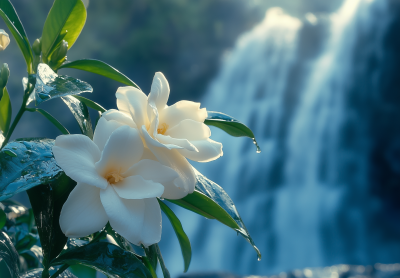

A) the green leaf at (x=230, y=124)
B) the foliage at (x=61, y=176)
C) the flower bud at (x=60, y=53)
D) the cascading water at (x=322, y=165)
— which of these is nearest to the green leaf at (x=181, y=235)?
the foliage at (x=61, y=176)

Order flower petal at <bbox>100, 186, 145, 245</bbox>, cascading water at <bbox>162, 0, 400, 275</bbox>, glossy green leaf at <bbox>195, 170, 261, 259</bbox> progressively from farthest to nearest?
cascading water at <bbox>162, 0, 400, 275</bbox>, glossy green leaf at <bbox>195, 170, 261, 259</bbox>, flower petal at <bbox>100, 186, 145, 245</bbox>

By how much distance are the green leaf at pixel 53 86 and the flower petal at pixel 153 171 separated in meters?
0.08

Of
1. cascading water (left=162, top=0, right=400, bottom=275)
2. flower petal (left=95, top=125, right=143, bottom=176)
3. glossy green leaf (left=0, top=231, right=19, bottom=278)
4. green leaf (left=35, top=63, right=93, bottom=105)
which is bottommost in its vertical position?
glossy green leaf (left=0, top=231, right=19, bottom=278)

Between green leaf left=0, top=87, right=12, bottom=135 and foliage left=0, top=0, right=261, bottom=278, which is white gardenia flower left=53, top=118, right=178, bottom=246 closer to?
foliage left=0, top=0, right=261, bottom=278

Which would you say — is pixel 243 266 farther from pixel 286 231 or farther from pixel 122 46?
pixel 122 46

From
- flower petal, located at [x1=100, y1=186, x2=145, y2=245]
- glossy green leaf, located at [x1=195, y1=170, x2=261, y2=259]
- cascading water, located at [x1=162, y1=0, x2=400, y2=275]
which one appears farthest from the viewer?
cascading water, located at [x1=162, y1=0, x2=400, y2=275]

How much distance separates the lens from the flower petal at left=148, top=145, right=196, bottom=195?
23 centimetres

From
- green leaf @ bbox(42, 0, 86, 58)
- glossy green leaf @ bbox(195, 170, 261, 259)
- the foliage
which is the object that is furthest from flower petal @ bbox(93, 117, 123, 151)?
green leaf @ bbox(42, 0, 86, 58)

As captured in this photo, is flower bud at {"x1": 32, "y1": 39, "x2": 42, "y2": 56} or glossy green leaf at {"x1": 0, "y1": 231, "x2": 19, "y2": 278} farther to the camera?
flower bud at {"x1": 32, "y1": 39, "x2": 42, "y2": 56}

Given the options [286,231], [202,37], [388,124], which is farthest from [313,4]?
[286,231]

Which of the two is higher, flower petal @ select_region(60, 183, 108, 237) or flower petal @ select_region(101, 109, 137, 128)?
flower petal @ select_region(101, 109, 137, 128)

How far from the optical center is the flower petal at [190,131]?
0.87ft

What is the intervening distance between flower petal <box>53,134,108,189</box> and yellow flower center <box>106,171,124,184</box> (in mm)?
13

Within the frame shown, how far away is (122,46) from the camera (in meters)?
7.14
